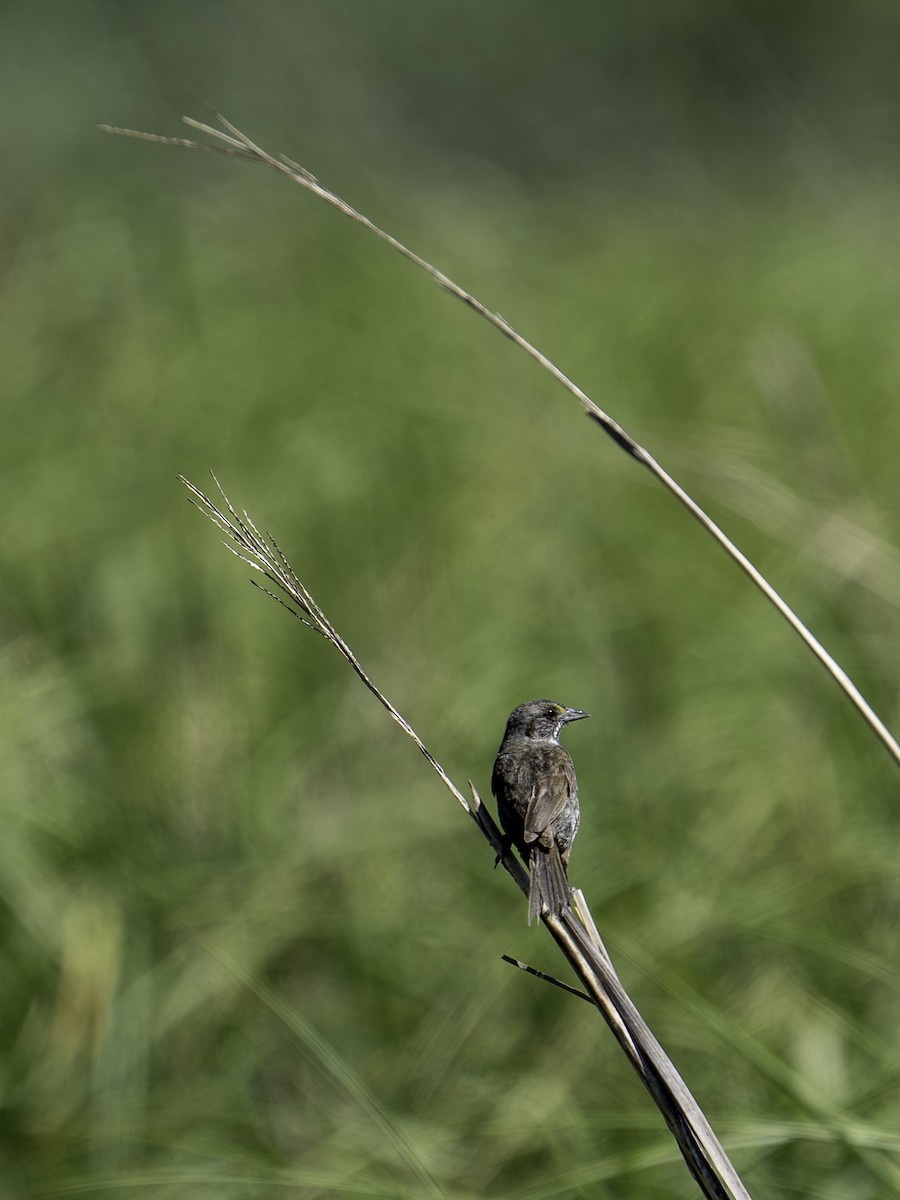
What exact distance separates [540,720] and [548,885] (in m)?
0.38

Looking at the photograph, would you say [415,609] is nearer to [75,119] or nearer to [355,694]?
[355,694]

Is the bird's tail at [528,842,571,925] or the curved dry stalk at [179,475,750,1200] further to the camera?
the bird's tail at [528,842,571,925]

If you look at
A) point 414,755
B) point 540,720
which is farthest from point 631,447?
point 414,755

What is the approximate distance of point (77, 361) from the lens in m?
5.58

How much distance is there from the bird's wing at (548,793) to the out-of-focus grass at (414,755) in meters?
0.46

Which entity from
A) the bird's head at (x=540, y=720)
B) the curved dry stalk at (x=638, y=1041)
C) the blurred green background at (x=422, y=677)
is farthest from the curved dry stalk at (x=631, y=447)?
the blurred green background at (x=422, y=677)

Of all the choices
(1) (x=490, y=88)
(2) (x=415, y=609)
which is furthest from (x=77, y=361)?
(1) (x=490, y=88)

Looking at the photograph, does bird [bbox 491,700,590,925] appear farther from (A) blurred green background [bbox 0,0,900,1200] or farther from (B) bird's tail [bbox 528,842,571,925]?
(A) blurred green background [bbox 0,0,900,1200]

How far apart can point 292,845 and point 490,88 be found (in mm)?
9838

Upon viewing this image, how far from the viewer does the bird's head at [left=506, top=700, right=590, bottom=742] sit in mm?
1549

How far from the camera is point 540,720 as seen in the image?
62.8 inches

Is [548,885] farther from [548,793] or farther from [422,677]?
[422,677]

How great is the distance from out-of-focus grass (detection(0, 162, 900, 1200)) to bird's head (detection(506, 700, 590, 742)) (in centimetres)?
43

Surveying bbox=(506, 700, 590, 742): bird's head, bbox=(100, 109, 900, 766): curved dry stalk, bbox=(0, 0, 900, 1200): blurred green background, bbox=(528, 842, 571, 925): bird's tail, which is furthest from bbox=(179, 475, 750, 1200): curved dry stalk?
bbox=(0, 0, 900, 1200): blurred green background
